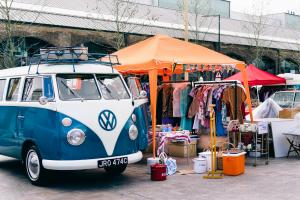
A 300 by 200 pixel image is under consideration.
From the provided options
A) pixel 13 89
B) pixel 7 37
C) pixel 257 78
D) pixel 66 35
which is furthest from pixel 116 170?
pixel 66 35

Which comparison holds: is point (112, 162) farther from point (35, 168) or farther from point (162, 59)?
point (162, 59)

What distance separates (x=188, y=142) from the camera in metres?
11.6

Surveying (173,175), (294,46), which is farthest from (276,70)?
(173,175)

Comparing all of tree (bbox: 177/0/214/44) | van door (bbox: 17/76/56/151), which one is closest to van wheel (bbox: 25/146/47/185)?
van door (bbox: 17/76/56/151)

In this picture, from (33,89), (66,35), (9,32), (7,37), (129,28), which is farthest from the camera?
(129,28)

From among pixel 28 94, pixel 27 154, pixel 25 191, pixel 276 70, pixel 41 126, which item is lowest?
pixel 25 191

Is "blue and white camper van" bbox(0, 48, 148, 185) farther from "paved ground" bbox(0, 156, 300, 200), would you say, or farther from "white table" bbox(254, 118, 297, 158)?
"white table" bbox(254, 118, 297, 158)

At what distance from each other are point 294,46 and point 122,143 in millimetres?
39764

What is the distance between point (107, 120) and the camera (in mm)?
8320

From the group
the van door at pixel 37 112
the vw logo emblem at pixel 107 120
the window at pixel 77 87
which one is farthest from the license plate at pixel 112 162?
the window at pixel 77 87

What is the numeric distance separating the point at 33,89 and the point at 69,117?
1.29 metres

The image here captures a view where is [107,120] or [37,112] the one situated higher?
[37,112]

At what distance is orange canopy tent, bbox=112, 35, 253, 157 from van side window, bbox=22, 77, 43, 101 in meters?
2.68

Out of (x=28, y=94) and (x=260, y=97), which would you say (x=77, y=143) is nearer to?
(x=28, y=94)
